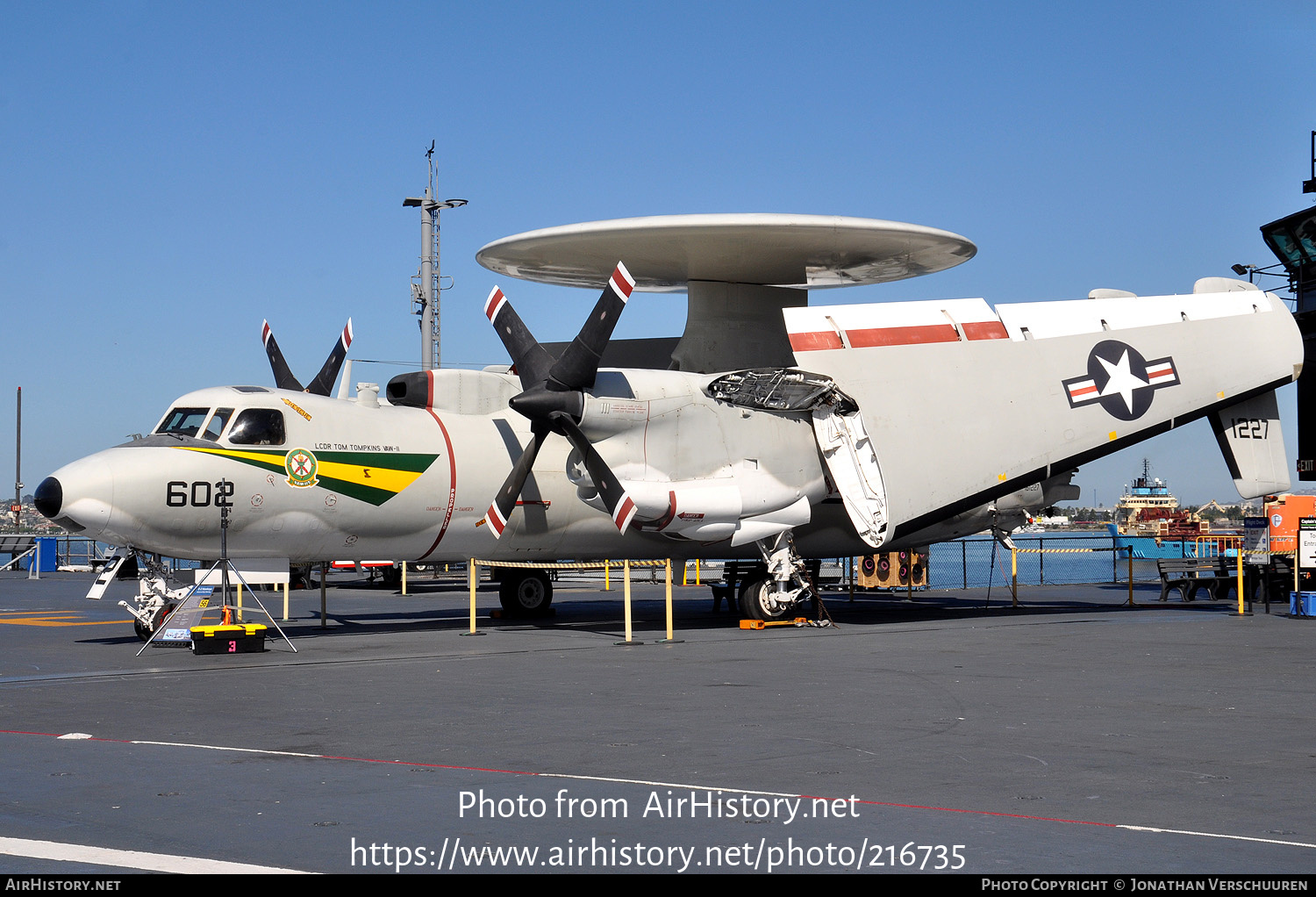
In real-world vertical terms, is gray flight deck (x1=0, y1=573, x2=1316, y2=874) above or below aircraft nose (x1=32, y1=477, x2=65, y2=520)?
below

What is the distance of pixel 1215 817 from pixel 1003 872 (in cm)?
209

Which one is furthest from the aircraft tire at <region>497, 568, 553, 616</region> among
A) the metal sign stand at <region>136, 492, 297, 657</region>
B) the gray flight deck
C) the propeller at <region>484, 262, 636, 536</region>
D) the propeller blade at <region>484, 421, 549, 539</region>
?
the metal sign stand at <region>136, 492, 297, 657</region>

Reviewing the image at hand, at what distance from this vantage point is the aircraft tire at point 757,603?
23688mm

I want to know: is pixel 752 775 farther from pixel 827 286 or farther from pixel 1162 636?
pixel 827 286

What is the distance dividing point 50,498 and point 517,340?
862cm

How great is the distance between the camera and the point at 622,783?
26.8ft

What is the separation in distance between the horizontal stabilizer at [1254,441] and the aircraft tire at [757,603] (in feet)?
40.2

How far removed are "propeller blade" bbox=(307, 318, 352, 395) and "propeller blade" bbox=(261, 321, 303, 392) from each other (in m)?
0.49

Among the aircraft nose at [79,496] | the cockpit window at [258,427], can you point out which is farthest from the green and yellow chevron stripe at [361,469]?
the aircraft nose at [79,496]

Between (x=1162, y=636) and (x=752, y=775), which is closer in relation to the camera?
(x=752, y=775)

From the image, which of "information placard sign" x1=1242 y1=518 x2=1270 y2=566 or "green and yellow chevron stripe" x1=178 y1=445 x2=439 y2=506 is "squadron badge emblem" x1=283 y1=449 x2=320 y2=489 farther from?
"information placard sign" x1=1242 y1=518 x2=1270 y2=566

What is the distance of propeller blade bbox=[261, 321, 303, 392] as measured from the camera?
25078 millimetres

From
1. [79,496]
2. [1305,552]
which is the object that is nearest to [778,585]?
[1305,552]
